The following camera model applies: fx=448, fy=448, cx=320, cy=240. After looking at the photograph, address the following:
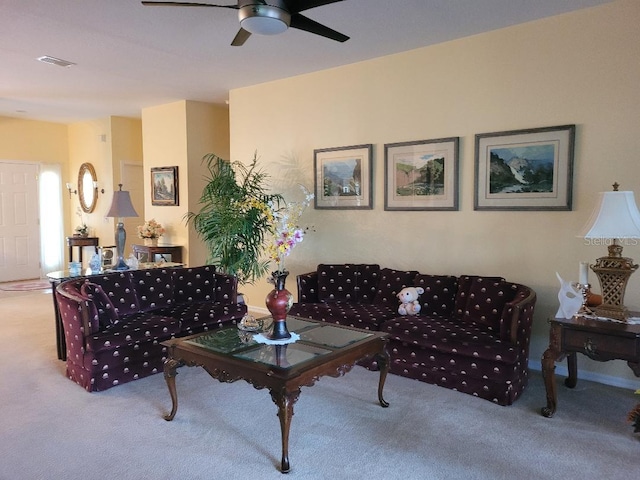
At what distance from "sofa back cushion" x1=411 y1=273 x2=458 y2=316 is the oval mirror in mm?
7009

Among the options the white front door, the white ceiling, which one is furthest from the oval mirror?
the white ceiling

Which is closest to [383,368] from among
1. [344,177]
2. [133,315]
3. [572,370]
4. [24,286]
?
[572,370]

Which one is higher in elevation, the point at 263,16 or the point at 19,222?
the point at 263,16

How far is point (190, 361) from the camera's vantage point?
2855mm

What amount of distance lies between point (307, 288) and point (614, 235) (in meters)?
2.77

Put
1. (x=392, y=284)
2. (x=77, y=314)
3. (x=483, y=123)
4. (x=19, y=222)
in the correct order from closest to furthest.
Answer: (x=77, y=314) < (x=483, y=123) < (x=392, y=284) < (x=19, y=222)

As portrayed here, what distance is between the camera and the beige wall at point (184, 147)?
272 inches

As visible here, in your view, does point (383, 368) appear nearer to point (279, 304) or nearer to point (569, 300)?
point (279, 304)

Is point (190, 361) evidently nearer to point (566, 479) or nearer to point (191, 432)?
point (191, 432)

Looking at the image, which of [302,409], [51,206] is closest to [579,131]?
[302,409]

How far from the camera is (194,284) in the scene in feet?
15.5

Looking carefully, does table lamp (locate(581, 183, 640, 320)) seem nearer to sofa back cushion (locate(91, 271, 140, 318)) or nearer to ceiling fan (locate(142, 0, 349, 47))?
ceiling fan (locate(142, 0, 349, 47))

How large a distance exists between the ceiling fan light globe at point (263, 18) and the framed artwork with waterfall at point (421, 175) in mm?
2125

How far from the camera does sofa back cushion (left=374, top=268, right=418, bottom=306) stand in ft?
14.4
